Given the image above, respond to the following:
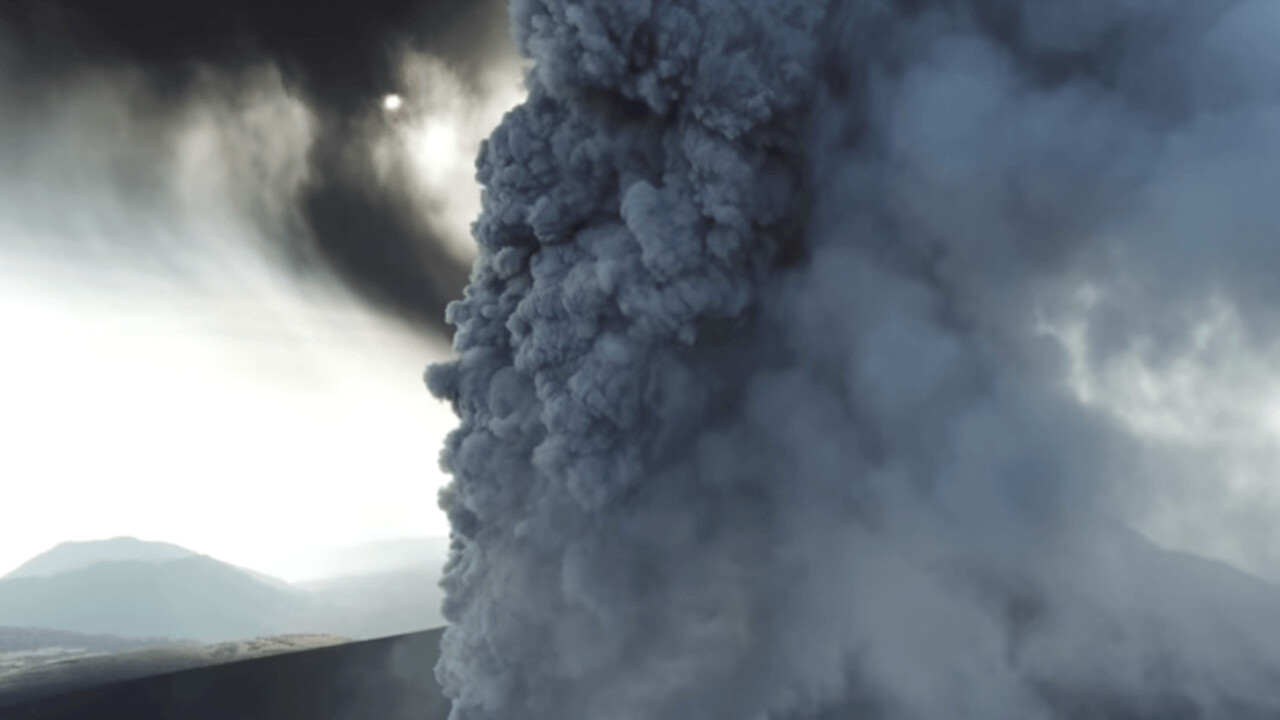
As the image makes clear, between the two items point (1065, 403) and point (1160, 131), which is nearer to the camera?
point (1160, 131)

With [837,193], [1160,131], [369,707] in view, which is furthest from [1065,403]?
[369,707]

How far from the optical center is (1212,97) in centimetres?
1548

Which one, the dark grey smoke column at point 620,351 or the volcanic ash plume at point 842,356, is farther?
the dark grey smoke column at point 620,351

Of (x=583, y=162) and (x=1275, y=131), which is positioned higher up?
(x=583, y=162)

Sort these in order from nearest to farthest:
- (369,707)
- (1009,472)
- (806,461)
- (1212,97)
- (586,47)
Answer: (1212,97), (1009,472), (586,47), (806,461), (369,707)

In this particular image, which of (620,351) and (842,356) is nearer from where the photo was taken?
(620,351)

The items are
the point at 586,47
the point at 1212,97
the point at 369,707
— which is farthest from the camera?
the point at 369,707

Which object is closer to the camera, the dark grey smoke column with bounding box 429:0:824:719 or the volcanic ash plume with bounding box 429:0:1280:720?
the volcanic ash plume with bounding box 429:0:1280:720

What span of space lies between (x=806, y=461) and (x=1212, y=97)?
10.3 metres

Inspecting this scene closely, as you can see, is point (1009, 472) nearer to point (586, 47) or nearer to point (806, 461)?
point (806, 461)

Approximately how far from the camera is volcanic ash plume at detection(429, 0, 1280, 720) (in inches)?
624

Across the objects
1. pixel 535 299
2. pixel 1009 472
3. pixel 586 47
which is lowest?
pixel 1009 472

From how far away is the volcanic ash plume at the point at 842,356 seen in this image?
52.0ft

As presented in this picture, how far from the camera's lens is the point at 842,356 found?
762 inches
